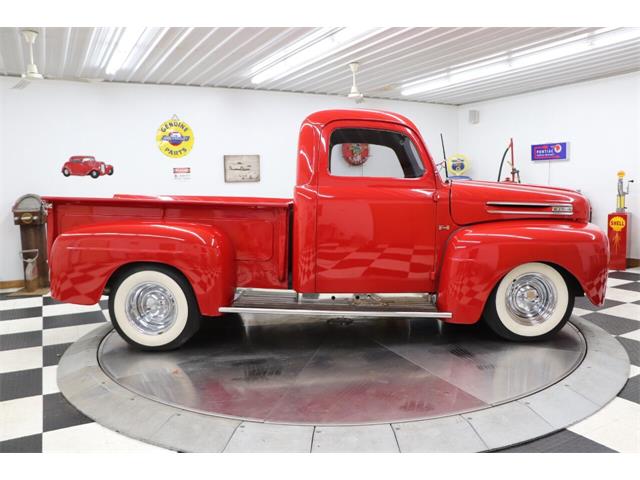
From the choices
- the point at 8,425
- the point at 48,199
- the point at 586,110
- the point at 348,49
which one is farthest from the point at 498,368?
the point at 586,110

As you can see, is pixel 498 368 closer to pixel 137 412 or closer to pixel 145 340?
pixel 137 412

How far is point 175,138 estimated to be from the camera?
6.55m

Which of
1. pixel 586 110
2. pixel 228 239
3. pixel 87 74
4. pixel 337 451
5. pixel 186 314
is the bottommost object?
pixel 337 451

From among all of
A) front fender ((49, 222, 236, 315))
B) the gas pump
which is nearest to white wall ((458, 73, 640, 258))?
the gas pump

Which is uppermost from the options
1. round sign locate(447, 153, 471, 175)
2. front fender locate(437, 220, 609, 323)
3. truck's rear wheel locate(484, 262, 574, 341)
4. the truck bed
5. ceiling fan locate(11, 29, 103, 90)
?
ceiling fan locate(11, 29, 103, 90)

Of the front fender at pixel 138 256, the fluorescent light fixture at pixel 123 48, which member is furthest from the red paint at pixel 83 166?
the front fender at pixel 138 256

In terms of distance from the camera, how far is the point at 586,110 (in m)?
6.77

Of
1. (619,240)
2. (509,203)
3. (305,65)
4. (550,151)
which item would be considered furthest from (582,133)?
(509,203)

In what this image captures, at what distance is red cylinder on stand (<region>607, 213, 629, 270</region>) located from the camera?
6148 mm

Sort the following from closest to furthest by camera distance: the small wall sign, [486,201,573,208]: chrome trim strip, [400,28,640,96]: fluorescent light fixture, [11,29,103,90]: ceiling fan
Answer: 1. [486,201,573,208]: chrome trim strip
2. [11,29,103,90]: ceiling fan
3. [400,28,640,96]: fluorescent light fixture
4. the small wall sign

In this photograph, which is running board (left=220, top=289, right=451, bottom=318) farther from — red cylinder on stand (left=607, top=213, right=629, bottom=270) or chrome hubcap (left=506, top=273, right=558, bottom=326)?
red cylinder on stand (left=607, top=213, right=629, bottom=270)

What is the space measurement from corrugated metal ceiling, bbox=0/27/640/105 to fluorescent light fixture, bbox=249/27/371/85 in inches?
3.9

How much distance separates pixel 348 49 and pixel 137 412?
435 centimetres

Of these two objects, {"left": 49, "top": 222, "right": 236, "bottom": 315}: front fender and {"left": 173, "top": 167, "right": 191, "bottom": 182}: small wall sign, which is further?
{"left": 173, "top": 167, "right": 191, "bottom": 182}: small wall sign
